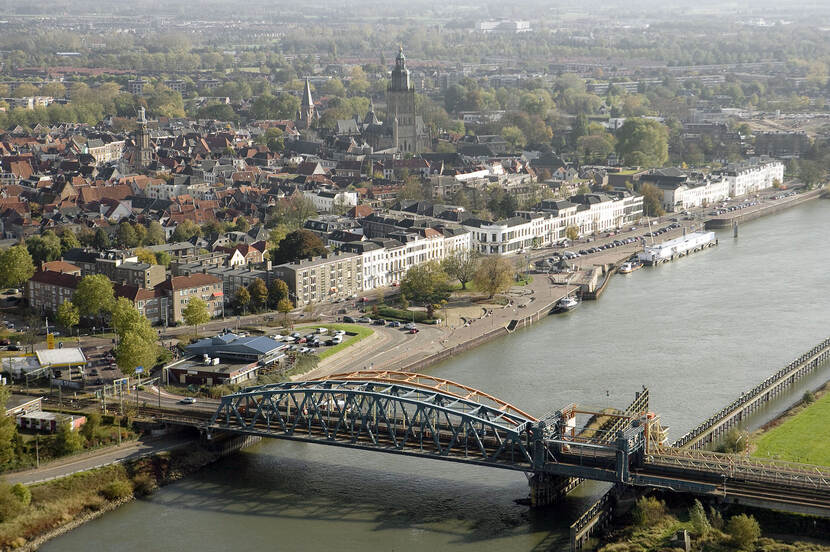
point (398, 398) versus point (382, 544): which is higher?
point (398, 398)

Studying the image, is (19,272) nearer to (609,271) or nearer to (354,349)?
(354,349)

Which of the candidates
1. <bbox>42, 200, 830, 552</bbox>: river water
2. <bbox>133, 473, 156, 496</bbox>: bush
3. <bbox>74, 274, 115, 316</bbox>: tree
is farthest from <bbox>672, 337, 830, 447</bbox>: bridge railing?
<bbox>74, 274, 115, 316</bbox>: tree

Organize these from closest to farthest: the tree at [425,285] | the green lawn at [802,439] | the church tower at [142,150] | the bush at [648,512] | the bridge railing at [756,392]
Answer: the bush at [648,512] < the green lawn at [802,439] < the bridge railing at [756,392] < the tree at [425,285] < the church tower at [142,150]

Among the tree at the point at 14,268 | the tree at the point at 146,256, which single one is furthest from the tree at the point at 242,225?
the tree at the point at 14,268

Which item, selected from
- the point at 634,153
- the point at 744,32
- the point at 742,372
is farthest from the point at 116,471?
the point at 744,32

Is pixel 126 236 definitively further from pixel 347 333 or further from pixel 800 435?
pixel 800 435

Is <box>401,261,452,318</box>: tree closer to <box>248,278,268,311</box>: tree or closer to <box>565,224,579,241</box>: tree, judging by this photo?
<box>248,278,268,311</box>: tree

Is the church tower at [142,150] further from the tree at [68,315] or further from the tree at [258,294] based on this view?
the tree at [68,315]
